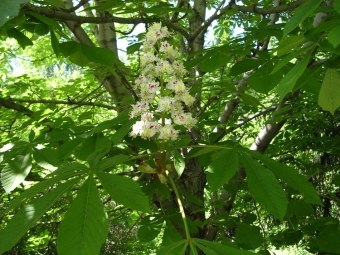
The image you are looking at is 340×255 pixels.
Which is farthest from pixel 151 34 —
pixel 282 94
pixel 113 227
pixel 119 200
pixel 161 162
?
pixel 113 227

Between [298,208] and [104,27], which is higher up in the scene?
[104,27]

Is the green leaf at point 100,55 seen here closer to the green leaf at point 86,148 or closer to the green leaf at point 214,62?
the green leaf at point 86,148

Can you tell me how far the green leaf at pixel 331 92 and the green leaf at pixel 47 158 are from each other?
3.13 feet

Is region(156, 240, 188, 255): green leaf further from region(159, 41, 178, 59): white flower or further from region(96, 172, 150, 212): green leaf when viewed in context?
region(159, 41, 178, 59): white flower

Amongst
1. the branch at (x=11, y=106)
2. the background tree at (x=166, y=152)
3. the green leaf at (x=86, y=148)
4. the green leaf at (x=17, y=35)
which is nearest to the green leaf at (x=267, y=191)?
the background tree at (x=166, y=152)

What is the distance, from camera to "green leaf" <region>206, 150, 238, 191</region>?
3.39ft

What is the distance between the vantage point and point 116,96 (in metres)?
2.28

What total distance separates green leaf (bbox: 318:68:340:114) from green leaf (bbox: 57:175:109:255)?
0.86 m

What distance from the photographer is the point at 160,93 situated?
1.34 metres

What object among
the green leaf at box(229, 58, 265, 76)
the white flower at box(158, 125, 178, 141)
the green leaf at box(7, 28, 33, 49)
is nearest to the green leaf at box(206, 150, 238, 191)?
the white flower at box(158, 125, 178, 141)

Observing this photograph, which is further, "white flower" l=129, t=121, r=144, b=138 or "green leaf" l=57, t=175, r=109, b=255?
"white flower" l=129, t=121, r=144, b=138

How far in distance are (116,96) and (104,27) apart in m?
0.60

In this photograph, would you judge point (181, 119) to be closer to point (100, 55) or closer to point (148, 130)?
point (148, 130)

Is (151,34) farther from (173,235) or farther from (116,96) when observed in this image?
(116,96)
